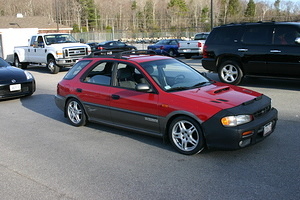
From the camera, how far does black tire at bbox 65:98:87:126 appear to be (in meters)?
6.85

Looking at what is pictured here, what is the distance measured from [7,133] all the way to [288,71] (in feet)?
25.0

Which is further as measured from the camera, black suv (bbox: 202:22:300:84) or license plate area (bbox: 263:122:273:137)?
black suv (bbox: 202:22:300:84)

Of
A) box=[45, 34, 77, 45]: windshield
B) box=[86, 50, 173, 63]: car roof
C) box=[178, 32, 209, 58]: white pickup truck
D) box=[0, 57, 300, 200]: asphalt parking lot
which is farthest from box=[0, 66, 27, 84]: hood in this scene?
box=[178, 32, 209, 58]: white pickup truck

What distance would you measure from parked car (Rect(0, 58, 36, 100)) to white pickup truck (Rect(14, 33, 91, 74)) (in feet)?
20.7

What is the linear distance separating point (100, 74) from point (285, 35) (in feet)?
19.6

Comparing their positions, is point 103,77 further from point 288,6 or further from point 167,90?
point 288,6

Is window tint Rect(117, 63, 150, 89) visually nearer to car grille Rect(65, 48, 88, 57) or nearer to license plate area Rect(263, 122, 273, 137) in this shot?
license plate area Rect(263, 122, 273, 137)

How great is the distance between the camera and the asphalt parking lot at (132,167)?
13.2 ft

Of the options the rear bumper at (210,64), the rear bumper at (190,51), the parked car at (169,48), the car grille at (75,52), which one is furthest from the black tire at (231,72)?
the parked car at (169,48)

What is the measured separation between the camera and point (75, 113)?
702 cm

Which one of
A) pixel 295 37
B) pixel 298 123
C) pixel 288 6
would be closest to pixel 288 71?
pixel 295 37

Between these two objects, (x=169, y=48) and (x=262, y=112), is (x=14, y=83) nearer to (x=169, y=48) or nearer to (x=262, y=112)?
(x=262, y=112)

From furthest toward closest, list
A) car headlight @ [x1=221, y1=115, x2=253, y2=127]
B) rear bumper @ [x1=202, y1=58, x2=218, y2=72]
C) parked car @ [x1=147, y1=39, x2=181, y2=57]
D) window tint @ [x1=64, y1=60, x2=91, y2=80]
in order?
parked car @ [x1=147, y1=39, x2=181, y2=57]
rear bumper @ [x1=202, y1=58, x2=218, y2=72]
window tint @ [x1=64, y1=60, x2=91, y2=80]
car headlight @ [x1=221, y1=115, x2=253, y2=127]

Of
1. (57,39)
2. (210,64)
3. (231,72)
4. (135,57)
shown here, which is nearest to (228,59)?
(231,72)
